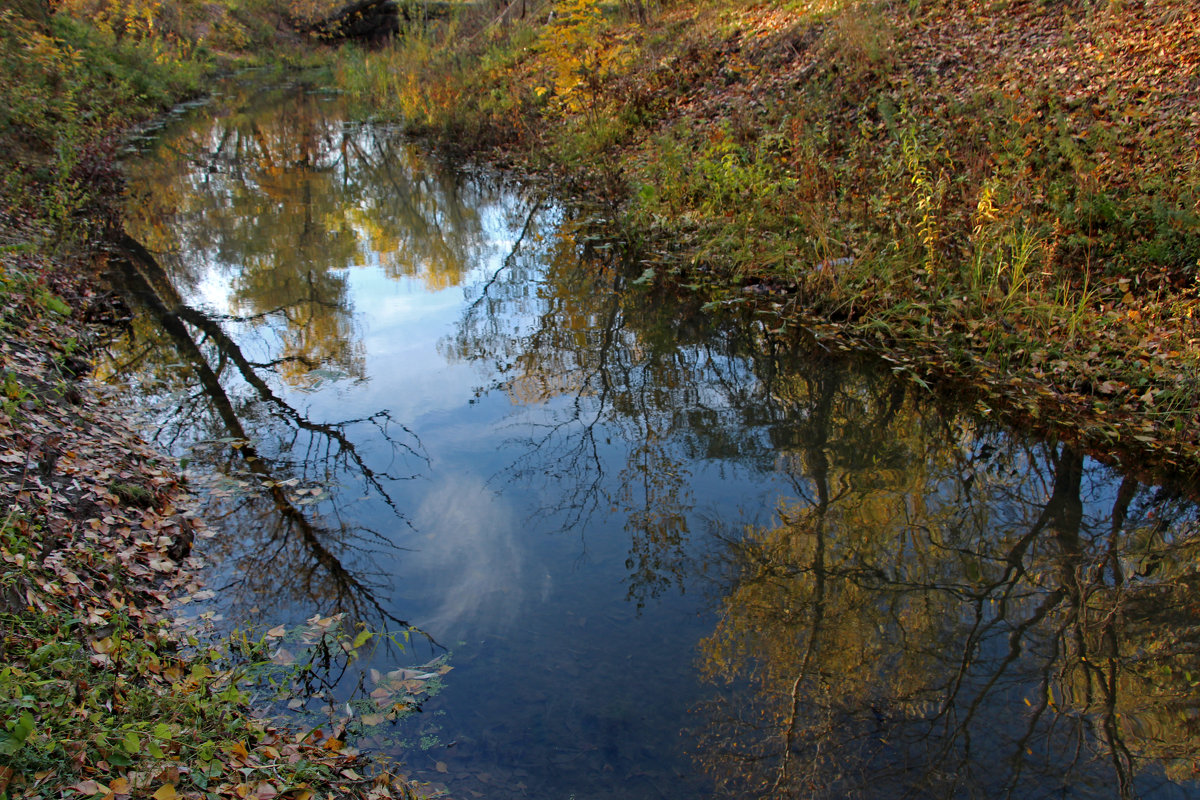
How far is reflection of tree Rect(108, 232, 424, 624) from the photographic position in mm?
4164

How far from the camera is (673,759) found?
10.2 feet

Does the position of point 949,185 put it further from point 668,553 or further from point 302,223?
point 302,223

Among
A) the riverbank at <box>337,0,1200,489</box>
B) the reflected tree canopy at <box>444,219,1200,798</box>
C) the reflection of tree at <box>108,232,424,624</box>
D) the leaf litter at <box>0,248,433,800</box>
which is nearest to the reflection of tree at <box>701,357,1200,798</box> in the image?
the reflected tree canopy at <box>444,219,1200,798</box>

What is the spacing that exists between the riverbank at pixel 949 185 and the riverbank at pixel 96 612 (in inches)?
215

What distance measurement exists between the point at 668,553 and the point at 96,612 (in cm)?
298

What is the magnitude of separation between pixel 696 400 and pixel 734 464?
3.47ft

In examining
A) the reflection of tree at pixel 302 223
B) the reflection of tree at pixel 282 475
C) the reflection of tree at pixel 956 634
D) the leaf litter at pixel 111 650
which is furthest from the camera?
the reflection of tree at pixel 302 223

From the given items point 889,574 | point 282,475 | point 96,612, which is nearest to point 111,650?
point 96,612

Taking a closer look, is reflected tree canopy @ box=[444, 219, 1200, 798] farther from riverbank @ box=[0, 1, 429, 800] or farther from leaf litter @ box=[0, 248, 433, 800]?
riverbank @ box=[0, 1, 429, 800]

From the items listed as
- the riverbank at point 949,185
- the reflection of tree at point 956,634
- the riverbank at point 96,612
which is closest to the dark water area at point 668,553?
the reflection of tree at point 956,634

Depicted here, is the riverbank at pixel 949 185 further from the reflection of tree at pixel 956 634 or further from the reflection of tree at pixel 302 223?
the reflection of tree at pixel 302 223

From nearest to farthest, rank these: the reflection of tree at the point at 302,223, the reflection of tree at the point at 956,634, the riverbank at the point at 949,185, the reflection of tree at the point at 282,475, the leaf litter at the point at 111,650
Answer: the leaf litter at the point at 111,650
the reflection of tree at the point at 956,634
the reflection of tree at the point at 282,475
the riverbank at the point at 949,185
the reflection of tree at the point at 302,223

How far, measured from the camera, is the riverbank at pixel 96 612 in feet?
7.61

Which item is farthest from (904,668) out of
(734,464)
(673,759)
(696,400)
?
(696,400)
